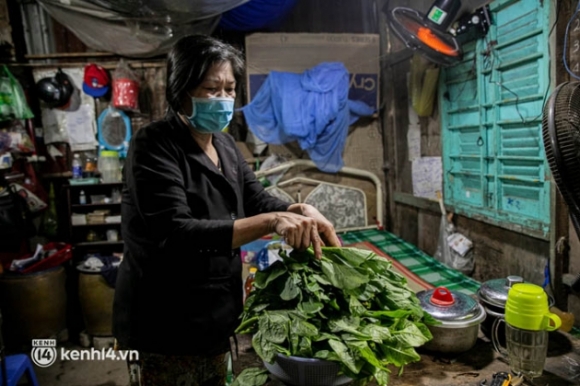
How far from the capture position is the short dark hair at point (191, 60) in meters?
1.36

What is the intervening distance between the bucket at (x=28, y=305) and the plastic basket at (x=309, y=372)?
3.68 meters

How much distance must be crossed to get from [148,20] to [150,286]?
9.25 feet

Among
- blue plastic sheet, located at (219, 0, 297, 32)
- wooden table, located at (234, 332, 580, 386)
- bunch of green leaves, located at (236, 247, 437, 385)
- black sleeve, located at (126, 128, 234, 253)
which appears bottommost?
wooden table, located at (234, 332, 580, 386)

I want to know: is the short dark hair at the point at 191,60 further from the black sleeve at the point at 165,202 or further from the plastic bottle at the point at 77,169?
the plastic bottle at the point at 77,169

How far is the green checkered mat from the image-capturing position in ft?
9.86

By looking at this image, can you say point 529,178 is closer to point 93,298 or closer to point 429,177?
point 429,177

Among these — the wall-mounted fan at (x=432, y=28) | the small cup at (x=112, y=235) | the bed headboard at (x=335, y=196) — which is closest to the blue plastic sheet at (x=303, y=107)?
the bed headboard at (x=335, y=196)

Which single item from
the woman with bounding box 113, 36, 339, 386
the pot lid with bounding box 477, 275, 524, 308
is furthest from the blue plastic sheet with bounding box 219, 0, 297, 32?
the pot lid with bounding box 477, 275, 524, 308

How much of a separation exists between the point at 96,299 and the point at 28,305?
601 mm

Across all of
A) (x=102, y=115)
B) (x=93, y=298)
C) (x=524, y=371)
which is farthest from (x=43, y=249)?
(x=524, y=371)

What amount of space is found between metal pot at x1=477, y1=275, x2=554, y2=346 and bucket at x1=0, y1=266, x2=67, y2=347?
394 centimetres

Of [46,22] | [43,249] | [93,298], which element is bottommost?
[93,298]

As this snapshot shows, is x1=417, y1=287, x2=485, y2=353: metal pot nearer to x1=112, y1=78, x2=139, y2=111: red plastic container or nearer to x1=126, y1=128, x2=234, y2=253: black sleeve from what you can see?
x1=126, y1=128, x2=234, y2=253: black sleeve

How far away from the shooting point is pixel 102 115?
447cm
